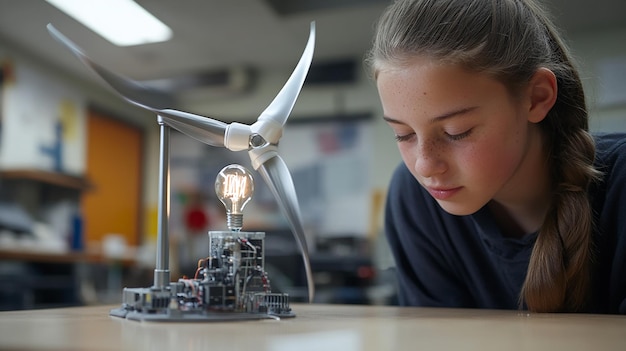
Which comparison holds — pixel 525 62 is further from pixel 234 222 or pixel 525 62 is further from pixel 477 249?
pixel 234 222

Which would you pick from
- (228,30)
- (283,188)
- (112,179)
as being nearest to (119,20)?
(228,30)

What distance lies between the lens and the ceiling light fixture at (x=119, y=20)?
4.02 meters

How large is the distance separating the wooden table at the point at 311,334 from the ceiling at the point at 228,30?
3.43m

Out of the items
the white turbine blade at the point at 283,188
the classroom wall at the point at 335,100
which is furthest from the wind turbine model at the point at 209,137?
the classroom wall at the point at 335,100

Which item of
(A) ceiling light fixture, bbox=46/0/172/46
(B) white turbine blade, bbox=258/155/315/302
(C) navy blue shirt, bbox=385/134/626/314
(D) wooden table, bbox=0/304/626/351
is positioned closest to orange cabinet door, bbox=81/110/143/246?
(A) ceiling light fixture, bbox=46/0/172/46

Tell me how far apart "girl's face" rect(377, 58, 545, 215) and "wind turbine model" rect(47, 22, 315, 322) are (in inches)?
7.3

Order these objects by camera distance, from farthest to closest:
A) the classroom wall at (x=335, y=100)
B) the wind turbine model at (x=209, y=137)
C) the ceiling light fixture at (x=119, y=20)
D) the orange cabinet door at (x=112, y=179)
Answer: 1. the orange cabinet door at (x=112, y=179)
2. the classroom wall at (x=335, y=100)
3. the ceiling light fixture at (x=119, y=20)
4. the wind turbine model at (x=209, y=137)

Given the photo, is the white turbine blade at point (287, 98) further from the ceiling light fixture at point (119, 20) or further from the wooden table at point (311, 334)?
the ceiling light fixture at point (119, 20)

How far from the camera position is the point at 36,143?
15.7ft

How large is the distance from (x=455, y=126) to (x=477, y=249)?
1.37 feet

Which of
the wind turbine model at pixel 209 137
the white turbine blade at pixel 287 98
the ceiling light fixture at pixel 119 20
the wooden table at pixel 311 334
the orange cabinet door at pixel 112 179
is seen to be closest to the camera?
the wooden table at pixel 311 334

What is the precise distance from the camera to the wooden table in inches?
18.6

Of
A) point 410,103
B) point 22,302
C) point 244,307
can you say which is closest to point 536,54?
point 410,103

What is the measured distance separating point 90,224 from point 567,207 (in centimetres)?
523
